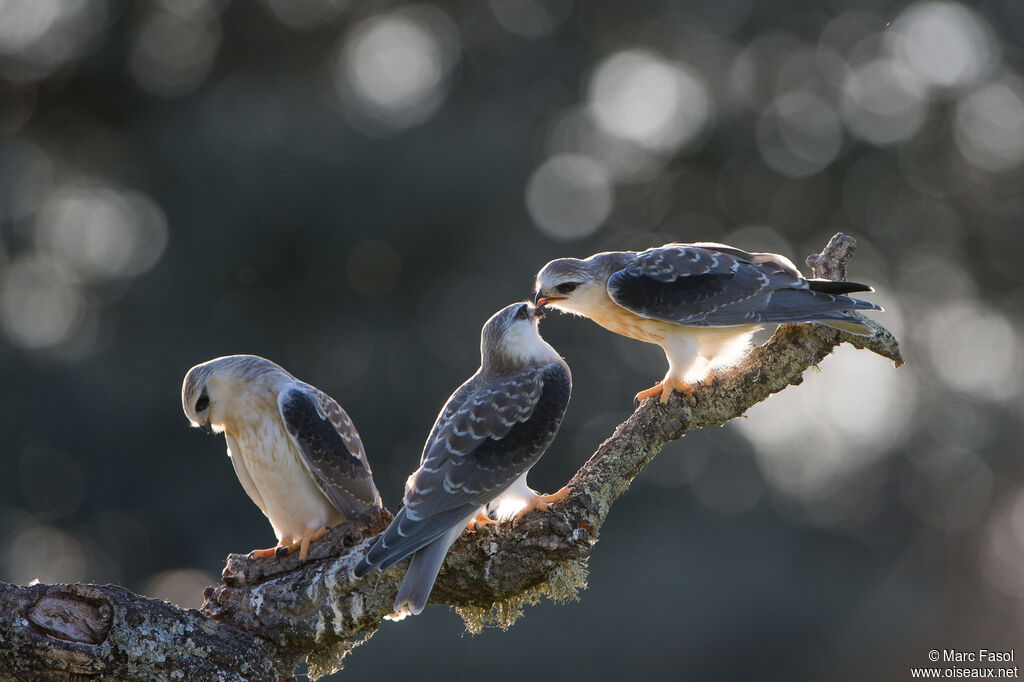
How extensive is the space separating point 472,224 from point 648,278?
13488mm

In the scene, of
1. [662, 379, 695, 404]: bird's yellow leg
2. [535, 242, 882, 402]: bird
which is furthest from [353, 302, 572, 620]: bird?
[662, 379, 695, 404]: bird's yellow leg

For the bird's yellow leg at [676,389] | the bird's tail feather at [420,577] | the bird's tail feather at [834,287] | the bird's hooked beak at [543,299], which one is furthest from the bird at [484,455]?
the bird's tail feather at [834,287]

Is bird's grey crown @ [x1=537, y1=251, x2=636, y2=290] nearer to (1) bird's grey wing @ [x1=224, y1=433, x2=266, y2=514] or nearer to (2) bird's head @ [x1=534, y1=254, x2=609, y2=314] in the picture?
(2) bird's head @ [x1=534, y1=254, x2=609, y2=314]

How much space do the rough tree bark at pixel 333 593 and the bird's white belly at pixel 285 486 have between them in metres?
0.77

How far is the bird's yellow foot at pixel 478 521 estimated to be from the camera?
622 centimetres

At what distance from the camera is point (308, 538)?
6.56m

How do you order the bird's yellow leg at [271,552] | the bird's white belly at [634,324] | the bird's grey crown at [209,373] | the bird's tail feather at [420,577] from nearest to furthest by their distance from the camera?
the bird's tail feather at [420,577] → the bird's yellow leg at [271,552] → the bird's grey crown at [209,373] → the bird's white belly at [634,324]

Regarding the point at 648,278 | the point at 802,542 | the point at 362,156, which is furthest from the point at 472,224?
the point at 648,278

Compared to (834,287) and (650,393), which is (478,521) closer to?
(650,393)

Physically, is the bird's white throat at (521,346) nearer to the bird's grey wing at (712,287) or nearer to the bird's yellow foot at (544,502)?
the bird's grey wing at (712,287)

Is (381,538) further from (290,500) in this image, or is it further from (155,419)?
(155,419)

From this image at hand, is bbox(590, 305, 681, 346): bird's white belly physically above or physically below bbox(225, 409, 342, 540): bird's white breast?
above

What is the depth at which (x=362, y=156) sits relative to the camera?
19.6m

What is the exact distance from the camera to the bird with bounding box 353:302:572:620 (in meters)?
5.61
